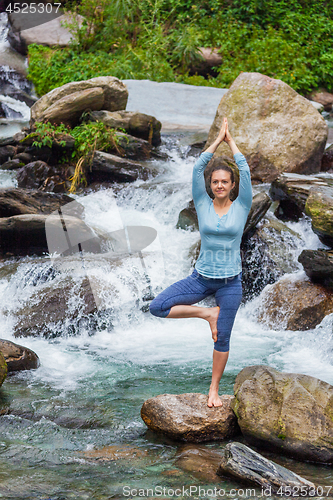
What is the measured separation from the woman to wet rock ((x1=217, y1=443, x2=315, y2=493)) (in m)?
0.70

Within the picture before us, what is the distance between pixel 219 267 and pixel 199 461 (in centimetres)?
125

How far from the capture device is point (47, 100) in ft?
36.5

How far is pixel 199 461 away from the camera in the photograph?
3.04m

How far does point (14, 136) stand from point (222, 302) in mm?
9003

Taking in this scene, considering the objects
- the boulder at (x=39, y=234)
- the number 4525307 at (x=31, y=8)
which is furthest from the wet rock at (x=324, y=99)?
the boulder at (x=39, y=234)

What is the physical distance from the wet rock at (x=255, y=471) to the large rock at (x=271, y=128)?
667 cm

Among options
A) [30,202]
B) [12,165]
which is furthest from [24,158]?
[30,202]

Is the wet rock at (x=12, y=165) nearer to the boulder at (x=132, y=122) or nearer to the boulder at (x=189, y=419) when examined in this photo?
the boulder at (x=132, y=122)

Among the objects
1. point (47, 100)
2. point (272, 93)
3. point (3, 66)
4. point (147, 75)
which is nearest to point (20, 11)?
point (3, 66)

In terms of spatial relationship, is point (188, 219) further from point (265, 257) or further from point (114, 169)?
point (114, 169)

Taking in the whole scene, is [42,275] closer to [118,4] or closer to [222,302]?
[222,302]

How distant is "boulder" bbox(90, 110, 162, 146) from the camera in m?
10.8

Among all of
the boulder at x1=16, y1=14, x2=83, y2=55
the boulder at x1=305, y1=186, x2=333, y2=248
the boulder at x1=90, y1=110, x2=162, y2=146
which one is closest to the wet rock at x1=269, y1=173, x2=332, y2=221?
the boulder at x1=305, y1=186, x2=333, y2=248

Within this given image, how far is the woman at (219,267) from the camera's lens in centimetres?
325
